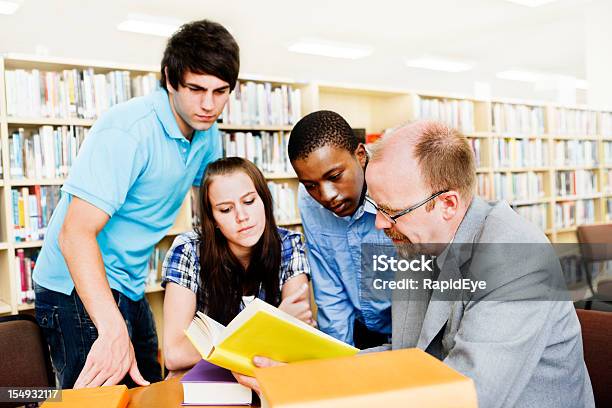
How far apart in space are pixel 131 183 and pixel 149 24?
4.33 metres

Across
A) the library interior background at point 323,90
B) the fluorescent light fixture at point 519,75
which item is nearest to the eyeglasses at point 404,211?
the library interior background at point 323,90

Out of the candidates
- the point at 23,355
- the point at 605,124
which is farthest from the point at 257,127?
the point at 605,124

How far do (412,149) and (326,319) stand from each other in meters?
0.86

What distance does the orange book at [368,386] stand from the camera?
544 millimetres

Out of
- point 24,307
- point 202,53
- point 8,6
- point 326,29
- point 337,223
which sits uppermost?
point 326,29

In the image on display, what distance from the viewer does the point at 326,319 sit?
1748 millimetres

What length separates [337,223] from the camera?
1732mm

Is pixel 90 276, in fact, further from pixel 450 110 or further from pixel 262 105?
pixel 450 110

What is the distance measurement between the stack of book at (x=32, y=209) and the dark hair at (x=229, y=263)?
1641 mm

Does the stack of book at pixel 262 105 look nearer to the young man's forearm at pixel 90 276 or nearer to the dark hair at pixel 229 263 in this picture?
the dark hair at pixel 229 263

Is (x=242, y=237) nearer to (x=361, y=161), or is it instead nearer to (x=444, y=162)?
(x=361, y=161)

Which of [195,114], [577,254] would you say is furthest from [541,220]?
[195,114]

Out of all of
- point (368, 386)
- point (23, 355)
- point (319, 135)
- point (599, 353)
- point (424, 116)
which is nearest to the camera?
point (368, 386)

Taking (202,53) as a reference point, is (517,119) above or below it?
above
